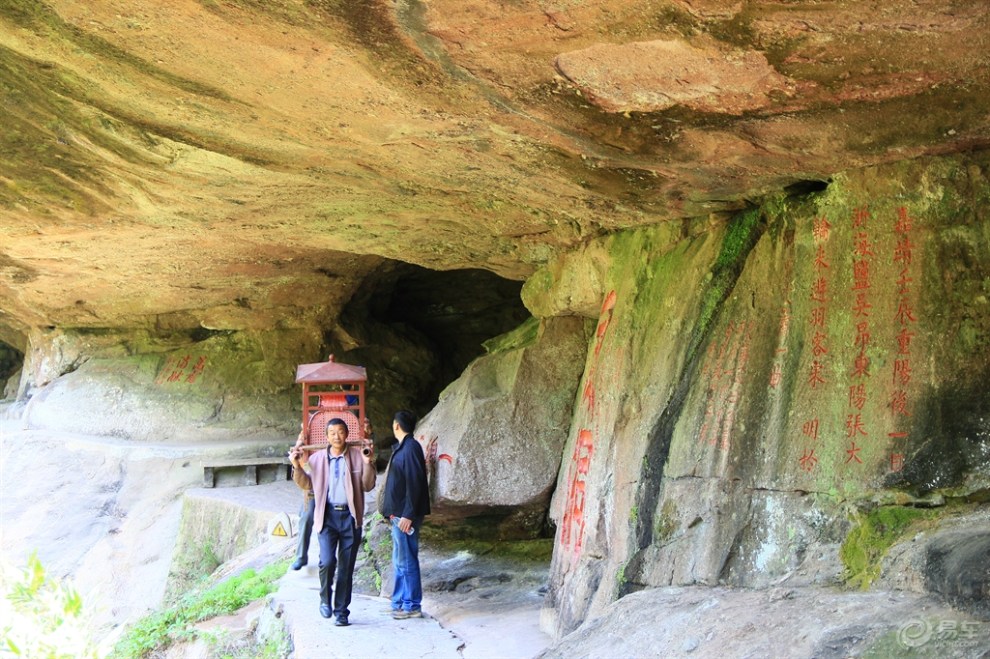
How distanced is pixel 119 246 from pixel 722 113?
699 cm

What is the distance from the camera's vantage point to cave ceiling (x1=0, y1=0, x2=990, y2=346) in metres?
3.88

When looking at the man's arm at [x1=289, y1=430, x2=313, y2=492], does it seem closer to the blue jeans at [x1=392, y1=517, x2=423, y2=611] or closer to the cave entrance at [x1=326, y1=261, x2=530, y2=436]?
the blue jeans at [x1=392, y1=517, x2=423, y2=611]

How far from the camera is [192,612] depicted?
8.09 metres

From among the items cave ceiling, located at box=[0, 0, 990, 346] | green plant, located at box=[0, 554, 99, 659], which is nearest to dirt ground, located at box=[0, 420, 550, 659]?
cave ceiling, located at box=[0, 0, 990, 346]

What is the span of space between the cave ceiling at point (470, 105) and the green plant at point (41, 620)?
99.2 inches

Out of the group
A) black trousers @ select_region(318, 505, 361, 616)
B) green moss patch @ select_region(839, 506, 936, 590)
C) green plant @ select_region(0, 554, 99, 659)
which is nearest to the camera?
green plant @ select_region(0, 554, 99, 659)

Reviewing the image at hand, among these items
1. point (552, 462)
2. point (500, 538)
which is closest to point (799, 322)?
point (552, 462)

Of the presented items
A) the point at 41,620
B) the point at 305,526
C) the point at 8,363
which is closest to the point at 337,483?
the point at 305,526

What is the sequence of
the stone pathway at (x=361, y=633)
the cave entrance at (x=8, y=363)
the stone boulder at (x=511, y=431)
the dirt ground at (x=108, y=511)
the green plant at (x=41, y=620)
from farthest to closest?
the cave entrance at (x=8, y=363) → the dirt ground at (x=108, y=511) → the stone boulder at (x=511, y=431) → the stone pathway at (x=361, y=633) → the green plant at (x=41, y=620)

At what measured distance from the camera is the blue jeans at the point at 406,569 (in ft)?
21.6

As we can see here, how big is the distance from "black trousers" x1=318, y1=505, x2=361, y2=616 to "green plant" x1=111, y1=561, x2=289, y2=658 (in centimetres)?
166

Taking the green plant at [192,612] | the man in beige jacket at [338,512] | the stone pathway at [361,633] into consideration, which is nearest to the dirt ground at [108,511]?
the green plant at [192,612]

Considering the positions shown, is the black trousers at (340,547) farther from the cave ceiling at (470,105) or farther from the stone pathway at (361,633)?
the cave ceiling at (470,105)

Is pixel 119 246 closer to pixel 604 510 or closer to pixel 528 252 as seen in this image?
pixel 528 252
